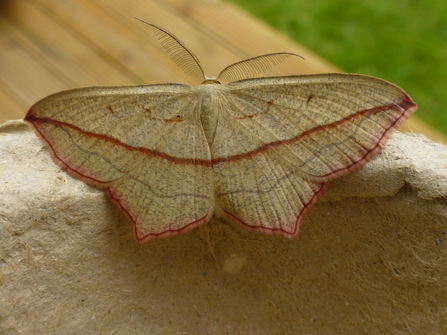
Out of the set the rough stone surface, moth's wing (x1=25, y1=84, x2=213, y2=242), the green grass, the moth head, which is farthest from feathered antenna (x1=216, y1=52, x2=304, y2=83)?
the green grass

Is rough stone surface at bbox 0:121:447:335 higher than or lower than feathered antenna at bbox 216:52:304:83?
lower

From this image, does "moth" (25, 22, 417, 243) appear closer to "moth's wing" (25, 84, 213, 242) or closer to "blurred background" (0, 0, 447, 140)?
"moth's wing" (25, 84, 213, 242)

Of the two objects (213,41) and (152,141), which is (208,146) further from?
(213,41)

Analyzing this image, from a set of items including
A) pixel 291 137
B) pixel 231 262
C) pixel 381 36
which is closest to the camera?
pixel 291 137

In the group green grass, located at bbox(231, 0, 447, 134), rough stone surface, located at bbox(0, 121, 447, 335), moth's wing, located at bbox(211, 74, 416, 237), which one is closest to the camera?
moth's wing, located at bbox(211, 74, 416, 237)

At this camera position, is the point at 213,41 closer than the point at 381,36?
Yes

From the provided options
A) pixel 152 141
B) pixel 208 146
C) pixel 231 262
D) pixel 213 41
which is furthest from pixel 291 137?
pixel 213 41

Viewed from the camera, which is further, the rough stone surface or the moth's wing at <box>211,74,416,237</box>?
the rough stone surface

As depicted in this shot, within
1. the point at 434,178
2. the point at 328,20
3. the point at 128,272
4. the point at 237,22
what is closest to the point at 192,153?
the point at 128,272

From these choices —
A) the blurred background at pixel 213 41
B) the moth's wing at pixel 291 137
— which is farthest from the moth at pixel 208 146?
the blurred background at pixel 213 41
